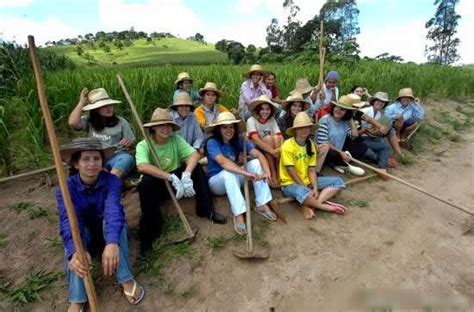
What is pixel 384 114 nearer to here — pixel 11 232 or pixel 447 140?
pixel 447 140

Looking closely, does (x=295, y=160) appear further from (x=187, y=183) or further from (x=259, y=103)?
(x=187, y=183)

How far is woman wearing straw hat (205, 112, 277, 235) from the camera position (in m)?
3.27

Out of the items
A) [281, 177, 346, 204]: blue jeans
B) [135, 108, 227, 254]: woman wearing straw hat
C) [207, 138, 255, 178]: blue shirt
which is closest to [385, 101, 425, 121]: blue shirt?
[281, 177, 346, 204]: blue jeans

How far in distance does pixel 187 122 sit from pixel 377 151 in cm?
255

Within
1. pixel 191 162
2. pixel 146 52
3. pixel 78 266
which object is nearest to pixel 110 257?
pixel 78 266

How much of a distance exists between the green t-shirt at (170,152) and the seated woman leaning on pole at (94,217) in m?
0.74

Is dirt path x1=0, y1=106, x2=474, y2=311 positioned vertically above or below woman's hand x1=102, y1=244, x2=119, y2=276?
below

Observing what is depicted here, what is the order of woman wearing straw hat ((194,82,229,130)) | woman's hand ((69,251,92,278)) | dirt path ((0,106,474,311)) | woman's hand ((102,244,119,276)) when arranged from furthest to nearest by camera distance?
woman wearing straw hat ((194,82,229,130))
dirt path ((0,106,474,311))
woman's hand ((102,244,119,276))
woman's hand ((69,251,92,278))

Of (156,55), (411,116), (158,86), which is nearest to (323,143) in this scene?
(411,116)

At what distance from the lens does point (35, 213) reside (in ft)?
11.2

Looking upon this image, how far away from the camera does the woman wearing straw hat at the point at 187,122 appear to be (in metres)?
3.86

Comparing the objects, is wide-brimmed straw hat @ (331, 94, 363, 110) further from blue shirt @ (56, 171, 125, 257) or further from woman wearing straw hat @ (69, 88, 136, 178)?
blue shirt @ (56, 171, 125, 257)

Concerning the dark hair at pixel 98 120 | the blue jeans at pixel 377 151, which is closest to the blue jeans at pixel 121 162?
the dark hair at pixel 98 120

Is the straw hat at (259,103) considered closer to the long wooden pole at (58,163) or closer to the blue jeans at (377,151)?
the blue jeans at (377,151)
